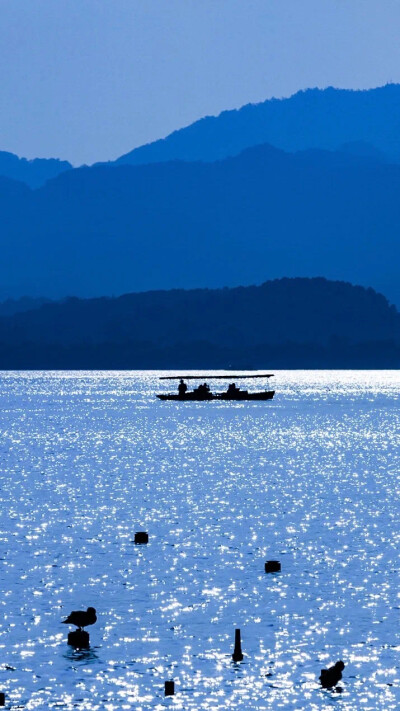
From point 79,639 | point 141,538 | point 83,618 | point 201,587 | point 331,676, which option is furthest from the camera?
point 141,538

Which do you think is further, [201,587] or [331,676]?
[201,587]

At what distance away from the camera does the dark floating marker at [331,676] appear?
37000mm

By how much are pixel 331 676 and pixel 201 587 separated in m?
15.2

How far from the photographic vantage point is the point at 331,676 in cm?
3700

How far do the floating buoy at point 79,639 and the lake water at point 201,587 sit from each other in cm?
55

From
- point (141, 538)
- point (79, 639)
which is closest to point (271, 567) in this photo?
point (141, 538)

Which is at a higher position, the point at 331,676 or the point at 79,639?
the point at 79,639

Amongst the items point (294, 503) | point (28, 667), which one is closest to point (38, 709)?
point (28, 667)

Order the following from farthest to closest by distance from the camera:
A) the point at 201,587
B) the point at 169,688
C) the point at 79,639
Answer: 1. the point at 201,587
2. the point at 79,639
3. the point at 169,688

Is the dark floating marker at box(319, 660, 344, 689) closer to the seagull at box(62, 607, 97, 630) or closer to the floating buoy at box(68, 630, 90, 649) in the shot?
the floating buoy at box(68, 630, 90, 649)

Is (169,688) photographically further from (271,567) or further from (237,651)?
(271,567)

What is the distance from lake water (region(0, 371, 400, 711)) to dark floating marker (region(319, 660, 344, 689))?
0.59 m

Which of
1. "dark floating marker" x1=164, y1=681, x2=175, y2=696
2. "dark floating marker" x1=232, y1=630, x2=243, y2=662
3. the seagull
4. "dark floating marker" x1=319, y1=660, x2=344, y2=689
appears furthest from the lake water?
the seagull

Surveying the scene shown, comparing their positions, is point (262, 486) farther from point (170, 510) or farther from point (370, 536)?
point (370, 536)
